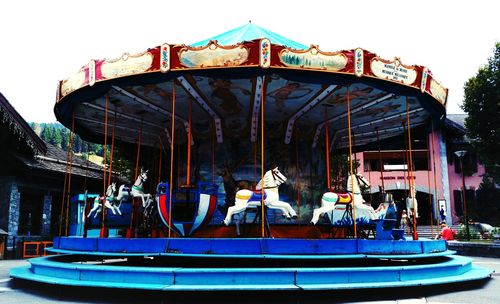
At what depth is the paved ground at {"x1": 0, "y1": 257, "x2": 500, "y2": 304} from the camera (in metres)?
7.85

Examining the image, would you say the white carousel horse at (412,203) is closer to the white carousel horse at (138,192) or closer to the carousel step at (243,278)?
the carousel step at (243,278)

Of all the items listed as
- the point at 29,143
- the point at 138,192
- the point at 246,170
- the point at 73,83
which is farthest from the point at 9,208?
the point at 246,170

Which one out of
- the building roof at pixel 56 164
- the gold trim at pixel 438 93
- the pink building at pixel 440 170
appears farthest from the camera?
the pink building at pixel 440 170

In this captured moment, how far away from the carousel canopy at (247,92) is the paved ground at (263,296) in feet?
13.3

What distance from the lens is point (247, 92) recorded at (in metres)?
12.3

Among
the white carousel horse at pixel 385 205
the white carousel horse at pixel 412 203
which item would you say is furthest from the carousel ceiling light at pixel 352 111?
the white carousel horse at pixel 385 205

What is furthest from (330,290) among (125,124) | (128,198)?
(125,124)

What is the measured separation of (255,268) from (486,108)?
883 inches

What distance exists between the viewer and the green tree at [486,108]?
81.9ft

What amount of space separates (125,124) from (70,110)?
9.17 ft

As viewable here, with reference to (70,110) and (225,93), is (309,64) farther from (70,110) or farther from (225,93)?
(70,110)

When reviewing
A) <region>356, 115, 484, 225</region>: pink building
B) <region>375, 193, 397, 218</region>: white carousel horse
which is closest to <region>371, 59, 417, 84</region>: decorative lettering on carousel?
<region>375, 193, 397, 218</region>: white carousel horse

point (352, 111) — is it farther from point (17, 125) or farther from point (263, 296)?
point (17, 125)

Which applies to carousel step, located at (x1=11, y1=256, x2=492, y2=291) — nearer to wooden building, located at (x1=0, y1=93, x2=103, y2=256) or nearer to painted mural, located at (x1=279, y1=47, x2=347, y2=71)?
painted mural, located at (x1=279, y1=47, x2=347, y2=71)
